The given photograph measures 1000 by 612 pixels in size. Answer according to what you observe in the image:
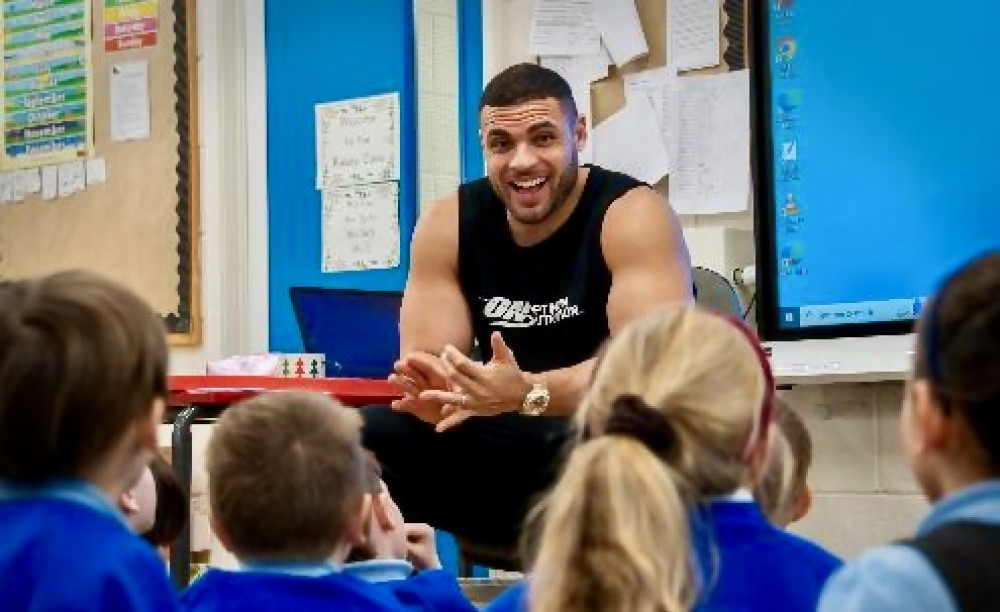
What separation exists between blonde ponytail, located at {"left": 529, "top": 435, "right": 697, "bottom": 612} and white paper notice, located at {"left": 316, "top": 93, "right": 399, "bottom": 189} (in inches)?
118

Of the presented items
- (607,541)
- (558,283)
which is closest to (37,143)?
(558,283)

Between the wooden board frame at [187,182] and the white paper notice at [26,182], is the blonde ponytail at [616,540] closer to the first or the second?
the wooden board frame at [187,182]

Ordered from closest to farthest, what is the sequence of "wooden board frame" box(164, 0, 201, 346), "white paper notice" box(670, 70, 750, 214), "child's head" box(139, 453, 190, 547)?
"child's head" box(139, 453, 190, 547) < "white paper notice" box(670, 70, 750, 214) < "wooden board frame" box(164, 0, 201, 346)

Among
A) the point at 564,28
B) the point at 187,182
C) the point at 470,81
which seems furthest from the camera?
the point at 187,182

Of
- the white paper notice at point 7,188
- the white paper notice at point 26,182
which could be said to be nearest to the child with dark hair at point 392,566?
the white paper notice at point 26,182

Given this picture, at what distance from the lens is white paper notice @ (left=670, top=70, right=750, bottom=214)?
11.0 ft

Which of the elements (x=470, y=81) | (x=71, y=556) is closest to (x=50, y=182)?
(x=470, y=81)

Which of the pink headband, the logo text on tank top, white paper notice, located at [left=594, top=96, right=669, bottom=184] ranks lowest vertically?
the pink headband

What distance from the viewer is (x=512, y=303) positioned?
9.16ft

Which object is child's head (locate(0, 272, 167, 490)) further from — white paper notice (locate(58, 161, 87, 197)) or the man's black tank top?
white paper notice (locate(58, 161, 87, 197))

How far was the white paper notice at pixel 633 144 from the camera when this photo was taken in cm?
351

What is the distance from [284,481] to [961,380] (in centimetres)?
83

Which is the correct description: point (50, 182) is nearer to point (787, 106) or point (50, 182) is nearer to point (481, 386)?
point (787, 106)

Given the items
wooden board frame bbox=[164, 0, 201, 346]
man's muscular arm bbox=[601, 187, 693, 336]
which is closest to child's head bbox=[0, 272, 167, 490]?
man's muscular arm bbox=[601, 187, 693, 336]
